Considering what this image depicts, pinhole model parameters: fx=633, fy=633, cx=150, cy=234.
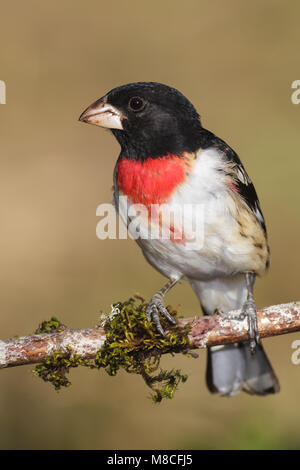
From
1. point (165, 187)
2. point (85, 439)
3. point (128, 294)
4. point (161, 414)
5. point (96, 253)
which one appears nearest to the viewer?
point (165, 187)

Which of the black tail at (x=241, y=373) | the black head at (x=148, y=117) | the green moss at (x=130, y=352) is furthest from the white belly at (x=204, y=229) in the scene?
the black tail at (x=241, y=373)

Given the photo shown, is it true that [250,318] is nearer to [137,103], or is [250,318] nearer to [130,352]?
[130,352]

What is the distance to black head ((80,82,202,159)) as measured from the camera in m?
3.77

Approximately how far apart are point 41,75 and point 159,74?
1684mm

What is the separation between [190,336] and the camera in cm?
341

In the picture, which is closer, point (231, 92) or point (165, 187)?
point (165, 187)

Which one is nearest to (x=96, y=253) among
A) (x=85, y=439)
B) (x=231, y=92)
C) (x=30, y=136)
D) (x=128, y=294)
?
(x=128, y=294)

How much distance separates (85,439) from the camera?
539 centimetres

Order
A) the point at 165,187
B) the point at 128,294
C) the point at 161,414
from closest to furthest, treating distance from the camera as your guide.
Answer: the point at 165,187 < the point at 161,414 < the point at 128,294

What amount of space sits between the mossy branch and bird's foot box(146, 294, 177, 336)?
3 centimetres

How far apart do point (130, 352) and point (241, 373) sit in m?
1.60

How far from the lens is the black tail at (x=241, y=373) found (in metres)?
4.68

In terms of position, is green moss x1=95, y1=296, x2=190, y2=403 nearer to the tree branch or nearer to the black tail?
the tree branch

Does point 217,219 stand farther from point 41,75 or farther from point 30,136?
point 41,75
